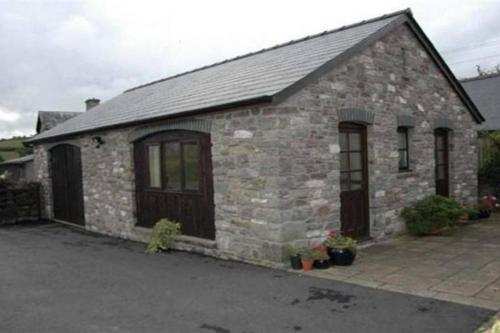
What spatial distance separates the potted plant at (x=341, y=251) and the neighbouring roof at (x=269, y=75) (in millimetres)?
2506

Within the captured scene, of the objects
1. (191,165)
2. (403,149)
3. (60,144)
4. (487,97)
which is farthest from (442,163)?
(60,144)

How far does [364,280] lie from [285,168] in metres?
2.06

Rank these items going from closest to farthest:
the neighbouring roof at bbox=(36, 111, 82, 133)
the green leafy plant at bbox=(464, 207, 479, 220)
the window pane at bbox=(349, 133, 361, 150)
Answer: the window pane at bbox=(349, 133, 361, 150) < the green leafy plant at bbox=(464, 207, 479, 220) < the neighbouring roof at bbox=(36, 111, 82, 133)

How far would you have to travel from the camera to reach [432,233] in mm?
9492

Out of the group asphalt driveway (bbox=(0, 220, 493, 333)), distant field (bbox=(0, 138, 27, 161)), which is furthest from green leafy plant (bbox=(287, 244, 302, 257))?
distant field (bbox=(0, 138, 27, 161))

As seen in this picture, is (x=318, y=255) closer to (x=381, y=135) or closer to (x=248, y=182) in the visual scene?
(x=248, y=182)

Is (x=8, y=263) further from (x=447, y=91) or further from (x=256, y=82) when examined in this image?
(x=447, y=91)

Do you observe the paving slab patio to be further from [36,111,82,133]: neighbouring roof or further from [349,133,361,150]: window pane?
[36,111,82,133]: neighbouring roof

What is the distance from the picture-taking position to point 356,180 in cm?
883

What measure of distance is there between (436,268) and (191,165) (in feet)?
15.8

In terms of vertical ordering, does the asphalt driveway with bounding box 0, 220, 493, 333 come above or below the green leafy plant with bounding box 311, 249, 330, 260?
below

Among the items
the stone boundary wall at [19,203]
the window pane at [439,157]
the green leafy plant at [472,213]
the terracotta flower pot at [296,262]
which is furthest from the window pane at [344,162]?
the stone boundary wall at [19,203]

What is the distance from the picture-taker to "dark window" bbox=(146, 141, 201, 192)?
29.1 ft

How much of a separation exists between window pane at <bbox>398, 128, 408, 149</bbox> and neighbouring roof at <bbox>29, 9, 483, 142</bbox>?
7.03 ft
